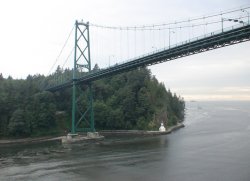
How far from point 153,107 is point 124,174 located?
133 ft

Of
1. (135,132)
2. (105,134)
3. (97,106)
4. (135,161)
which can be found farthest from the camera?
(97,106)

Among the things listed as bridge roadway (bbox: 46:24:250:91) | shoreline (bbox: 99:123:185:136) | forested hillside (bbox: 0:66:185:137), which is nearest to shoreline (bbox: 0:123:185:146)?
shoreline (bbox: 99:123:185:136)

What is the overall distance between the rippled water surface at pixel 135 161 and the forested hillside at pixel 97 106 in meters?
11.8

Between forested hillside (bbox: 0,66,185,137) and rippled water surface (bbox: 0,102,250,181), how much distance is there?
1176 cm

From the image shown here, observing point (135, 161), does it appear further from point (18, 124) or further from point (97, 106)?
point (97, 106)

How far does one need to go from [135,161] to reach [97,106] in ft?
114

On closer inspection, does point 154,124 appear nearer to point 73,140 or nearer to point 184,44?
point 73,140

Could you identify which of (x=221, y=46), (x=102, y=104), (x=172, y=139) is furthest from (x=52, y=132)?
(x=221, y=46)

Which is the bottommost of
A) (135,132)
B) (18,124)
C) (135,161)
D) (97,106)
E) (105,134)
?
(135,161)

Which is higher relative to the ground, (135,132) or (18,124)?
(18,124)

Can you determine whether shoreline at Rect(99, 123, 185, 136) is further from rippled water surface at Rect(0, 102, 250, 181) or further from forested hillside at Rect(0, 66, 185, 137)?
rippled water surface at Rect(0, 102, 250, 181)

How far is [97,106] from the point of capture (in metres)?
69.8

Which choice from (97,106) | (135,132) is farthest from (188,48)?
(97,106)

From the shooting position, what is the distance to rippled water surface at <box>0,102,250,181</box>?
29.9 meters
